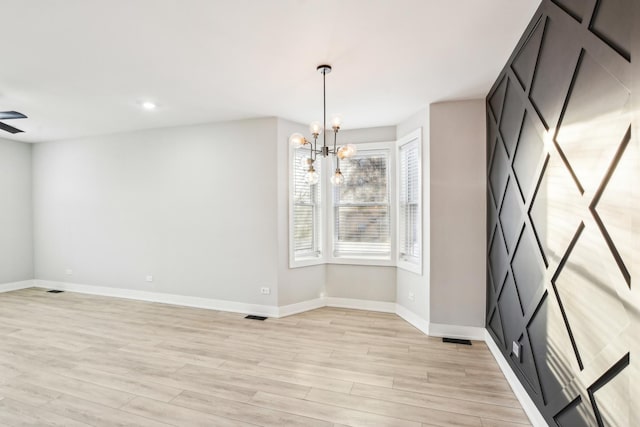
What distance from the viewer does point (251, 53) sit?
266 cm

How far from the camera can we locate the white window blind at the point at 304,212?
4.70 m

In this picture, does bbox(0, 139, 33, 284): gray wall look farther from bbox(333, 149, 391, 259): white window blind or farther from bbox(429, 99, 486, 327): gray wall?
bbox(429, 99, 486, 327): gray wall

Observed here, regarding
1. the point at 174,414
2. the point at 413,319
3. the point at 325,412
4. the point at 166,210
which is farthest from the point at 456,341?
the point at 166,210

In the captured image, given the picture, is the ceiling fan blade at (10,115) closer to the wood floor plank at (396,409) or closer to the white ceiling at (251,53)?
the white ceiling at (251,53)

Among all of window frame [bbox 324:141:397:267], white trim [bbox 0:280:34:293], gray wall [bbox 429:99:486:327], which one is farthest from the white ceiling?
white trim [bbox 0:280:34:293]

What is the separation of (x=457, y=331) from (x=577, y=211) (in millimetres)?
2571

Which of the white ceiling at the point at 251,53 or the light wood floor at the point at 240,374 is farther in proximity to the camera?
the light wood floor at the point at 240,374

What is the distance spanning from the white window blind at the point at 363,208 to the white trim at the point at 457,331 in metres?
1.27

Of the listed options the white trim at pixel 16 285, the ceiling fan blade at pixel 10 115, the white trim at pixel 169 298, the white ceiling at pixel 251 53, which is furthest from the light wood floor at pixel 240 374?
the white ceiling at pixel 251 53

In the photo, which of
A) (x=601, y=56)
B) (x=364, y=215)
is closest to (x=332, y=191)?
(x=364, y=215)

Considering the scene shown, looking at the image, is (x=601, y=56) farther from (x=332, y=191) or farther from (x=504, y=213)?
(x=332, y=191)

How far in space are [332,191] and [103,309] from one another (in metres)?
4.02

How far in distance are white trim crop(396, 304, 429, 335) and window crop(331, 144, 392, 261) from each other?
769 millimetres

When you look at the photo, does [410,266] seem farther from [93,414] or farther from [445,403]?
[93,414]
